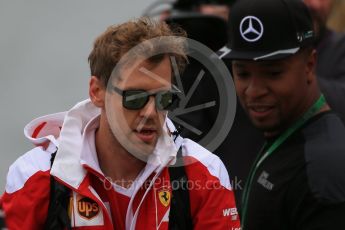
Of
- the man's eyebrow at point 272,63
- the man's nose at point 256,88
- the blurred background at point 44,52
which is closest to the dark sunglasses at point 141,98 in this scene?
the man's nose at point 256,88

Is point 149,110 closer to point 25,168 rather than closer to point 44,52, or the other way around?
point 25,168

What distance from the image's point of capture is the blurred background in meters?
9.12

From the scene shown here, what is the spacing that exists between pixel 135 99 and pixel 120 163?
0.30 meters

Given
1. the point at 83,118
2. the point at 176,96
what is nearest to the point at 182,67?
the point at 176,96

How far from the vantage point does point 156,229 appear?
3.97m

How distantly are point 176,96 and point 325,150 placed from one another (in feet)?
3.24

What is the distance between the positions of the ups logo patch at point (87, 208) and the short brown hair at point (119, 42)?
51cm

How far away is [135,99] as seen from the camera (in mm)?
4039

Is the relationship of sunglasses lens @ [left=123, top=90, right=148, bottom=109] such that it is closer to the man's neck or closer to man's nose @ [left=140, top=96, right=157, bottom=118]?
man's nose @ [left=140, top=96, right=157, bottom=118]

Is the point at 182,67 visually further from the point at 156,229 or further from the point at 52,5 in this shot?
the point at 52,5

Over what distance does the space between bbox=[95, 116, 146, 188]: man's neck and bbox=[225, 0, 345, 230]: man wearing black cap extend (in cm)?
62

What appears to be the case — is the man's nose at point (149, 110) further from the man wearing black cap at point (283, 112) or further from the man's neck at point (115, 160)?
the man wearing black cap at point (283, 112)

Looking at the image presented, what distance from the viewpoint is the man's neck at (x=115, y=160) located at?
413cm

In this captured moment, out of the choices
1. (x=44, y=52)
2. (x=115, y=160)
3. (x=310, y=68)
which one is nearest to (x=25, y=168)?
(x=115, y=160)
